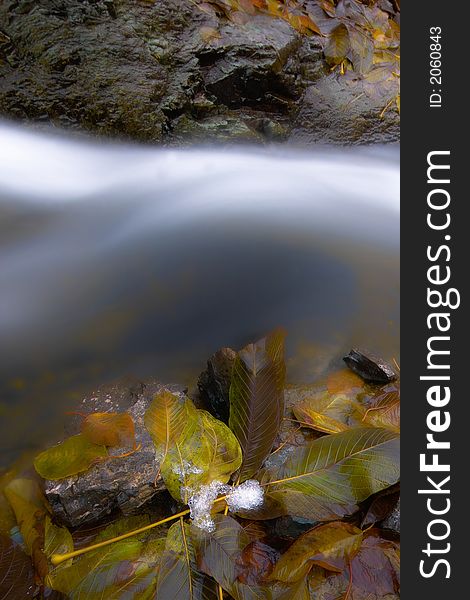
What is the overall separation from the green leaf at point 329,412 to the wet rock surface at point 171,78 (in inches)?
71.9

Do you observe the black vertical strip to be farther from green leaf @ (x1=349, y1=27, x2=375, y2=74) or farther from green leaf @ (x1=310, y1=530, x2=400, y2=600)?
green leaf @ (x1=349, y1=27, x2=375, y2=74)

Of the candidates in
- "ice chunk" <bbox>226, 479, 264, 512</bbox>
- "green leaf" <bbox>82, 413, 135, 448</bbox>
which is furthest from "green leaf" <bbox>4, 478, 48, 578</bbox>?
"ice chunk" <bbox>226, 479, 264, 512</bbox>

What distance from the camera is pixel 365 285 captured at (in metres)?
2.30

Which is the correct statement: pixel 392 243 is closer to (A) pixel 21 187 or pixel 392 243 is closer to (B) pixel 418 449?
(B) pixel 418 449

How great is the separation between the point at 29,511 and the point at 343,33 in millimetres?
3460

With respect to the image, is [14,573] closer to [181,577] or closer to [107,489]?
[107,489]

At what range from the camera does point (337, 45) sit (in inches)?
127

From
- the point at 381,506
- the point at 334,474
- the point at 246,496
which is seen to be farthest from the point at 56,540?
the point at 381,506

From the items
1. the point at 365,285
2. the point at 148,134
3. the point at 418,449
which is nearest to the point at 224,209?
the point at 148,134

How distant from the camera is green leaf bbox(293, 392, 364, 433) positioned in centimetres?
147

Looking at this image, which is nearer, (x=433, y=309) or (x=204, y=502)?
(x=204, y=502)

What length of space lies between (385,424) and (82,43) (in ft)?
8.12

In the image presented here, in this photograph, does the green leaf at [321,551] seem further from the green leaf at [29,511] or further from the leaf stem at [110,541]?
the green leaf at [29,511]

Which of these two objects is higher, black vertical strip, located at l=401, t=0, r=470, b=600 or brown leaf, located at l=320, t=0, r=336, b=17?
brown leaf, located at l=320, t=0, r=336, b=17
